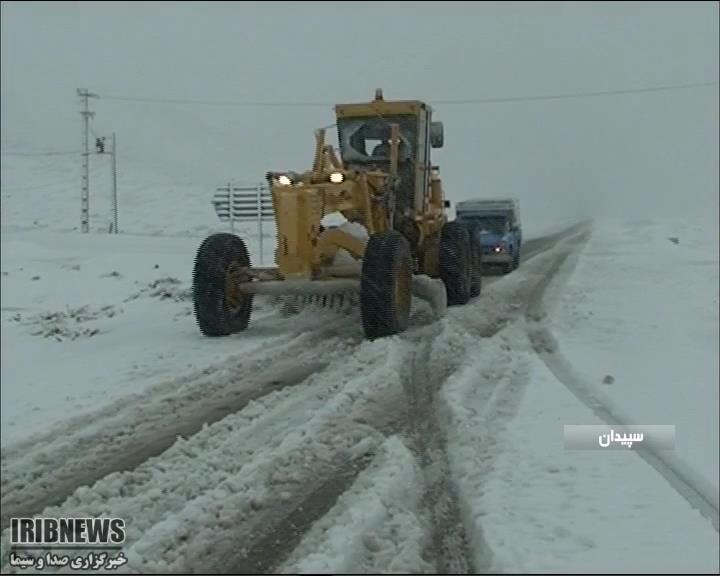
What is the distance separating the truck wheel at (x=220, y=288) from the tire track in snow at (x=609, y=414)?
10.7 feet

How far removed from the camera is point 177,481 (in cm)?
476

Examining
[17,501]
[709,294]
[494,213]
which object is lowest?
[17,501]

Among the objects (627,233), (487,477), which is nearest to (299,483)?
(487,477)

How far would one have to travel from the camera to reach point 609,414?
5789mm

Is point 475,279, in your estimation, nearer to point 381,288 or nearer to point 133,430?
point 381,288

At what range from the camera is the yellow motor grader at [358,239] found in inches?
350

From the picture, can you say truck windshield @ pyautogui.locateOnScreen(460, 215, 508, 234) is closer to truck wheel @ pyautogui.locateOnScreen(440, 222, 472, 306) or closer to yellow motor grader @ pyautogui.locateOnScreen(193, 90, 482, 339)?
truck wheel @ pyautogui.locateOnScreen(440, 222, 472, 306)

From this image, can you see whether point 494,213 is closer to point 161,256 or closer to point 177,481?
point 161,256

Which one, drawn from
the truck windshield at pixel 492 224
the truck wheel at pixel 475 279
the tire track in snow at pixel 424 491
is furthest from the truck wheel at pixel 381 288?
the truck windshield at pixel 492 224

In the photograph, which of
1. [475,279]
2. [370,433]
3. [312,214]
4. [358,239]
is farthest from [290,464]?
[475,279]

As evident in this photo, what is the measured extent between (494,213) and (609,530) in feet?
→ 53.9

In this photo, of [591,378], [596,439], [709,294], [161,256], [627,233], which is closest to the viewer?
[596,439]

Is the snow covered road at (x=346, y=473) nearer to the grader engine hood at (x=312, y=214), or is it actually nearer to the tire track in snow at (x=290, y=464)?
the tire track in snow at (x=290, y=464)

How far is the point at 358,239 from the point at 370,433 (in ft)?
14.4
